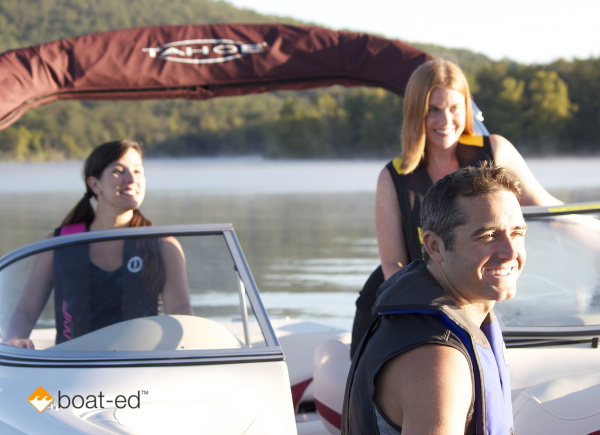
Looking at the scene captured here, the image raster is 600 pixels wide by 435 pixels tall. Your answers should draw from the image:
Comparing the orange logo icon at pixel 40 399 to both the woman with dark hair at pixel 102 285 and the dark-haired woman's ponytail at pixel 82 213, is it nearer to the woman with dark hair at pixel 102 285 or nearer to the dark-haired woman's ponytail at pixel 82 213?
the woman with dark hair at pixel 102 285

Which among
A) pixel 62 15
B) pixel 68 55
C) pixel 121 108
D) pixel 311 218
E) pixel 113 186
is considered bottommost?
pixel 311 218

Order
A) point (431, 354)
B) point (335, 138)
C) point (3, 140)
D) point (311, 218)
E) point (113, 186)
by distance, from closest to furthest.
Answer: point (431, 354), point (113, 186), point (311, 218), point (3, 140), point (335, 138)

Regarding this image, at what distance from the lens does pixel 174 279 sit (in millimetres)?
3102

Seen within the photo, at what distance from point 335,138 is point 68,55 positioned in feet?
172

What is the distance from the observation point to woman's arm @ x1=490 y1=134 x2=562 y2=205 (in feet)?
9.93

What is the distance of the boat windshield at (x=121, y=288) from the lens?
279cm

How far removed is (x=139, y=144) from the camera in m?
3.88

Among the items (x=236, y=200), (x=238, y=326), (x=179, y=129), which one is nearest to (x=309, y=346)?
(x=238, y=326)

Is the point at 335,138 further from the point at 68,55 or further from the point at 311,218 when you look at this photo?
the point at 68,55

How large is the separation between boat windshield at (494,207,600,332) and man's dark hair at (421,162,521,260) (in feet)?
4.62

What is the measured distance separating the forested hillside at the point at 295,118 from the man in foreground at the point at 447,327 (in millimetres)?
40446

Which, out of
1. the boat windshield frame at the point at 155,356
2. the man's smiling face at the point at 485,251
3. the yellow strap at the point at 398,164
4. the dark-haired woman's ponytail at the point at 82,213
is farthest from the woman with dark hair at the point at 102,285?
the man's smiling face at the point at 485,251

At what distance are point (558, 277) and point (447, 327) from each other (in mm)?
1763

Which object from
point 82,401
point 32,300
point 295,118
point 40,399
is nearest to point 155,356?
point 82,401
